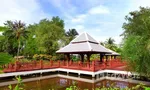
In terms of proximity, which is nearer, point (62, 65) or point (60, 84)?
point (60, 84)

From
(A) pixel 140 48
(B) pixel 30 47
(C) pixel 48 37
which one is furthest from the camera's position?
(B) pixel 30 47

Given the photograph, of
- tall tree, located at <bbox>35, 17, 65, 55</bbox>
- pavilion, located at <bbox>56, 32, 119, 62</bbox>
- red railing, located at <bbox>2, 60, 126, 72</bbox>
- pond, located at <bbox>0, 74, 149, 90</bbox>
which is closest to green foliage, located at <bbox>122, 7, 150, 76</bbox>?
pond, located at <bbox>0, 74, 149, 90</bbox>

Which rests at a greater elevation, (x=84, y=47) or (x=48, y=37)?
(x=48, y=37)

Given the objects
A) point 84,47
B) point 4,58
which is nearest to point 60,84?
point 84,47

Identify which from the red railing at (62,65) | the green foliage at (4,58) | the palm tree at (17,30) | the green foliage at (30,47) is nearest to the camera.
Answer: the green foliage at (4,58)

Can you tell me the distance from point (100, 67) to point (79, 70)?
1894 mm

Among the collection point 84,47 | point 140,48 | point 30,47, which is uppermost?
point 30,47

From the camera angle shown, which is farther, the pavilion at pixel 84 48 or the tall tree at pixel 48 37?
the tall tree at pixel 48 37

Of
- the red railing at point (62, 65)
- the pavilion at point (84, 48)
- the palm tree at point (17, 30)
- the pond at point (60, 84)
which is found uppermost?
the palm tree at point (17, 30)

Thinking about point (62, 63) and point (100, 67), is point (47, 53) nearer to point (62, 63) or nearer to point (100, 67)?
point (62, 63)

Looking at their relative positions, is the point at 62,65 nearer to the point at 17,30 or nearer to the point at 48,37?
the point at 48,37

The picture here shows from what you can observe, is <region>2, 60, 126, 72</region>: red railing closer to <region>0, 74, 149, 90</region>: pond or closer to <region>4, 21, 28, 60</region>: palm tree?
<region>0, 74, 149, 90</region>: pond

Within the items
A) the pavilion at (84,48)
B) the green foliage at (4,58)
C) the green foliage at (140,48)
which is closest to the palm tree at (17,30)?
the pavilion at (84,48)

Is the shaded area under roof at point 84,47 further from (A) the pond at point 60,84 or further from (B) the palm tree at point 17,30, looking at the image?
(B) the palm tree at point 17,30
